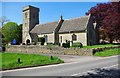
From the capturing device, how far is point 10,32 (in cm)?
7331

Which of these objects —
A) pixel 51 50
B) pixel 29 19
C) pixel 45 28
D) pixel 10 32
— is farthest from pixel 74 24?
pixel 10 32

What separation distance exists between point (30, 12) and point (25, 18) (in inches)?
138

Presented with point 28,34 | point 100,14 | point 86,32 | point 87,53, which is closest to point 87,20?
point 86,32

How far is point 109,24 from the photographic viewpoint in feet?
121

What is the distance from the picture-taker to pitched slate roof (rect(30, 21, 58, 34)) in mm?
48750

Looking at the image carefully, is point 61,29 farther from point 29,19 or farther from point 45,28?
point 29,19

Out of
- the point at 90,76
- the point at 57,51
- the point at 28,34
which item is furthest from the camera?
the point at 28,34

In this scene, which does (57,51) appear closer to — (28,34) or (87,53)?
(87,53)

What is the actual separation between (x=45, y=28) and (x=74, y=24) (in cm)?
1077

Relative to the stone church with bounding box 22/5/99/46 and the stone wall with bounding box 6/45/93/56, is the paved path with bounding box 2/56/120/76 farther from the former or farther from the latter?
the stone church with bounding box 22/5/99/46

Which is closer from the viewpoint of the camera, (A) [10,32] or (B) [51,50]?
(B) [51,50]

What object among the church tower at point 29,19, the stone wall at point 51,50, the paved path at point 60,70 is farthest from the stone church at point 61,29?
the paved path at point 60,70

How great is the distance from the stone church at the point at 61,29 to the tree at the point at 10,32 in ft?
45.8

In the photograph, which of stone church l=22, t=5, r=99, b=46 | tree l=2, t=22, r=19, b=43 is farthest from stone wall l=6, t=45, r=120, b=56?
tree l=2, t=22, r=19, b=43
